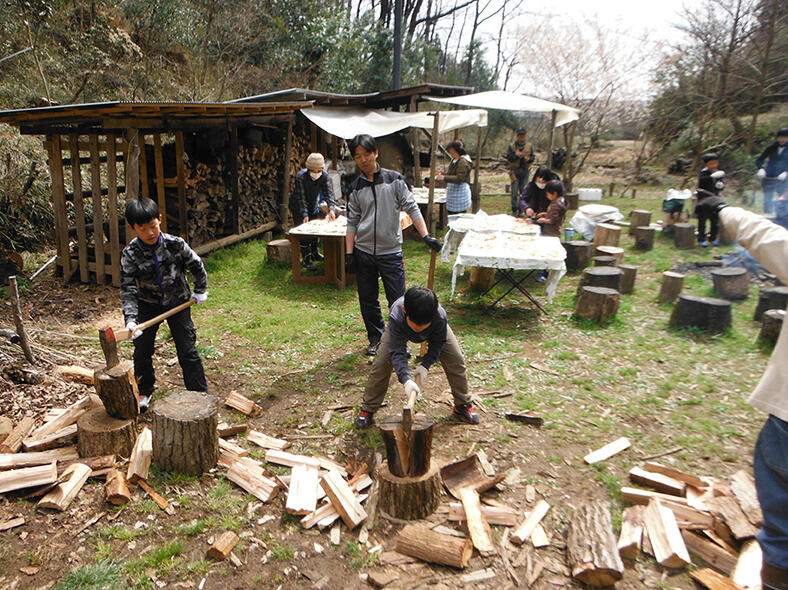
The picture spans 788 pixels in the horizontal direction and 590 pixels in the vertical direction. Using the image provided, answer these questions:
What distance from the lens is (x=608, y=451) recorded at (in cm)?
389

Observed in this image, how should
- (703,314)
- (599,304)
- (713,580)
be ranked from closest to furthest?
1. (713,580)
2. (703,314)
3. (599,304)

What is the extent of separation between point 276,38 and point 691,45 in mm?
13774

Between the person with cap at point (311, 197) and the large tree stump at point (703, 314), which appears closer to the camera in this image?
the large tree stump at point (703, 314)

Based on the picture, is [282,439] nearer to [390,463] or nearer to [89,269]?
[390,463]

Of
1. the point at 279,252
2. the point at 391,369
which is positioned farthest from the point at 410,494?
the point at 279,252

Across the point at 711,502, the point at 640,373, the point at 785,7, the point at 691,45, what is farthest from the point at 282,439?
the point at 691,45

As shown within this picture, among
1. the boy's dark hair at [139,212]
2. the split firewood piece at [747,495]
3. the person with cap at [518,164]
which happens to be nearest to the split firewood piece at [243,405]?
the boy's dark hair at [139,212]

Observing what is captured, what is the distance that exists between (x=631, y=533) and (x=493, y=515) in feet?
2.54

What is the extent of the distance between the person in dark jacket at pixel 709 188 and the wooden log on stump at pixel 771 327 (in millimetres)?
4186

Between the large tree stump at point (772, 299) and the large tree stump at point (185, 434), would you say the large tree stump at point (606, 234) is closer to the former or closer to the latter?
the large tree stump at point (772, 299)

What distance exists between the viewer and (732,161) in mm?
15734

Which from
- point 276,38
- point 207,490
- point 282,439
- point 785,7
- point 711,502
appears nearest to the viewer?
point 711,502

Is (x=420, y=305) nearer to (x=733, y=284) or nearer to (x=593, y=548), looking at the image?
(x=593, y=548)

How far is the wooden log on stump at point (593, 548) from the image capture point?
2.68 metres
